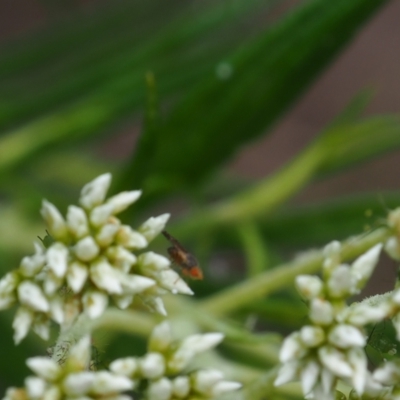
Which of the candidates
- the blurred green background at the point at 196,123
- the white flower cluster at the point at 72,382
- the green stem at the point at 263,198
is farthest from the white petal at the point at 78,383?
the green stem at the point at 263,198

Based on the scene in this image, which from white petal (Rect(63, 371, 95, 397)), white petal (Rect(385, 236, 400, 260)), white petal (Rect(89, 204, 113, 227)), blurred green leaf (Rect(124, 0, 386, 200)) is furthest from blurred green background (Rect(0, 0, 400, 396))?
white petal (Rect(63, 371, 95, 397))

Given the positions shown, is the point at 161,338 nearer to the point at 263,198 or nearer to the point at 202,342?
the point at 202,342

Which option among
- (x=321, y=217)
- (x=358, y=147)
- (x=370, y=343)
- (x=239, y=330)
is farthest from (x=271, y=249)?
(x=370, y=343)

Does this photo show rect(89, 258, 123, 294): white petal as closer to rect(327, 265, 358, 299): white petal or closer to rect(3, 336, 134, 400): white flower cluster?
rect(3, 336, 134, 400): white flower cluster

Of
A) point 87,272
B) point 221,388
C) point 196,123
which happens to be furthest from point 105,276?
point 196,123

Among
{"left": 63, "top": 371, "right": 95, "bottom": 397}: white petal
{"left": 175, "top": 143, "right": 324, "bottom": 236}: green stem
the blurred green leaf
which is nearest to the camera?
{"left": 63, "top": 371, "right": 95, "bottom": 397}: white petal

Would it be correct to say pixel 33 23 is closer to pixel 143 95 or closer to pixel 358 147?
pixel 143 95

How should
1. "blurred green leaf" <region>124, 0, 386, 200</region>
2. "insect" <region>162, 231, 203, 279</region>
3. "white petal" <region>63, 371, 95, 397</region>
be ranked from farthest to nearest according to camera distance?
"blurred green leaf" <region>124, 0, 386, 200</region> < "insect" <region>162, 231, 203, 279</region> < "white petal" <region>63, 371, 95, 397</region>
